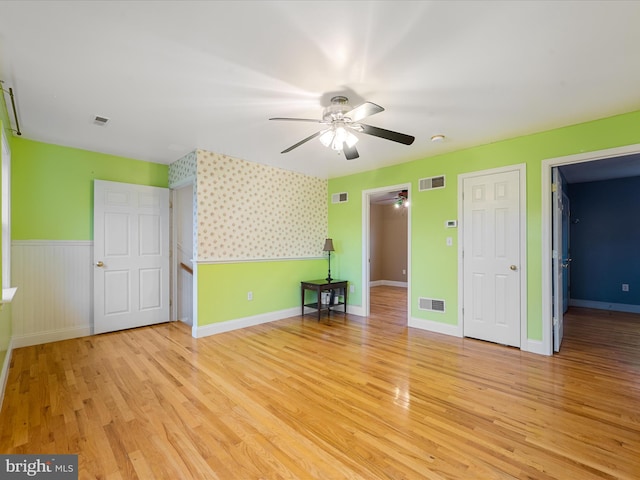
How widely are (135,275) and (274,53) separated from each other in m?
3.75

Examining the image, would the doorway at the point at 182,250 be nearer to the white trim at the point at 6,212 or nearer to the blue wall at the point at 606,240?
the white trim at the point at 6,212

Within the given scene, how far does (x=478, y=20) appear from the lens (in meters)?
1.67

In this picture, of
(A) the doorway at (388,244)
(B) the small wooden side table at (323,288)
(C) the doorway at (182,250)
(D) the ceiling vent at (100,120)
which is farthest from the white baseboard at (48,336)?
(A) the doorway at (388,244)

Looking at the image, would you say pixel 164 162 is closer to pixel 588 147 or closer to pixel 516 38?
pixel 516 38

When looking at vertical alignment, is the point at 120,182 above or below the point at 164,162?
below

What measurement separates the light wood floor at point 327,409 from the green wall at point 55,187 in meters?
1.42

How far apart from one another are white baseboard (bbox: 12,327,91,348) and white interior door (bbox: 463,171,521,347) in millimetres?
5026

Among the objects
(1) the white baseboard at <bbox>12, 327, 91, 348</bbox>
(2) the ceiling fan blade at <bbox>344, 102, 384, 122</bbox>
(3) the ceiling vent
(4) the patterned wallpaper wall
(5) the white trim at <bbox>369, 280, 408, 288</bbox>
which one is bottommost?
(5) the white trim at <bbox>369, 280, 408, 288</bbox>

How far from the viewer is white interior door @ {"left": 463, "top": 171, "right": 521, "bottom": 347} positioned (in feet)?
11.7

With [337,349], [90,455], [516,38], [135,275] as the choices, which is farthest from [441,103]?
Answer: [135,275]

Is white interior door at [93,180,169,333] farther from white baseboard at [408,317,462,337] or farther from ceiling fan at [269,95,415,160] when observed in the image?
white baseboard at [408,317,462,337]

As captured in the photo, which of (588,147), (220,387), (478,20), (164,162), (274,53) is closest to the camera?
(478,20)

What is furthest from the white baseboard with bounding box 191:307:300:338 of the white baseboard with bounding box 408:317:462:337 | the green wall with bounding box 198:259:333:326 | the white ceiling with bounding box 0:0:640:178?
the white ceiling with bounding box 0:0:640:178

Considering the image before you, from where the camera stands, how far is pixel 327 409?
2234 millimetres
